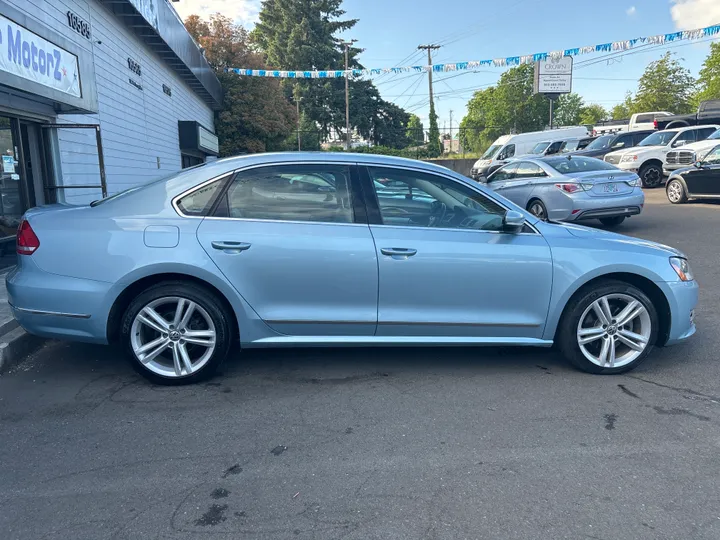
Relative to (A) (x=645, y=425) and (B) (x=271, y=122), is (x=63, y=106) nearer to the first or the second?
(A) (x=645, y=425)

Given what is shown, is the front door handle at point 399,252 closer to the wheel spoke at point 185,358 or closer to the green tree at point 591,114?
the wheel spoke at point 185,358

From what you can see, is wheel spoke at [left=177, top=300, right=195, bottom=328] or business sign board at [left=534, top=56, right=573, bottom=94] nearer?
wheel spoke at [left=177, top=300, right=195, bottom=328]

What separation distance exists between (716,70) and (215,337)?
A: 50397 mm

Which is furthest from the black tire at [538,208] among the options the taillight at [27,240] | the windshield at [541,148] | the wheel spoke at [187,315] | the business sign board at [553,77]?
the business sign board at [553,77]

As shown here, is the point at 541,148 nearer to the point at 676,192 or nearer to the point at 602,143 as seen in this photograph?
the point at 602,143

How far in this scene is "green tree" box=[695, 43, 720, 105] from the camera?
41906mm

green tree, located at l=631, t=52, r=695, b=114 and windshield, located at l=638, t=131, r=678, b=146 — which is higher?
green tree, located at l=631, t=52, r=695, b=114

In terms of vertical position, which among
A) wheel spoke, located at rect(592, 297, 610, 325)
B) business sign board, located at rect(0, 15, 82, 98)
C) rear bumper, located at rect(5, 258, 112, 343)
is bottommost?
wheel spoke, located at rect(592, 297, 610, 325)

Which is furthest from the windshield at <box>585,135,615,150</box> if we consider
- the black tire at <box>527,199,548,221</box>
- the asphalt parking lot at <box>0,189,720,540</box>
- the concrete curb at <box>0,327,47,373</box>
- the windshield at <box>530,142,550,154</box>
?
the concrete curb at <box>0,327,47,373</box>

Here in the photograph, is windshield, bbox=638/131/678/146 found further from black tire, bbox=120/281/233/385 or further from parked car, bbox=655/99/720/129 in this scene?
black tire, bbox=120/281/233/385

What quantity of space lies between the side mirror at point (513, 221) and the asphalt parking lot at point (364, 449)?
110 cm

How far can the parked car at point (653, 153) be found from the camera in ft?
59.4

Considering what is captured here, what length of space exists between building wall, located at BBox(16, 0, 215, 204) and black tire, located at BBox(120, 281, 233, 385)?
4655 mm

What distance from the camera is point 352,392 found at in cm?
389
